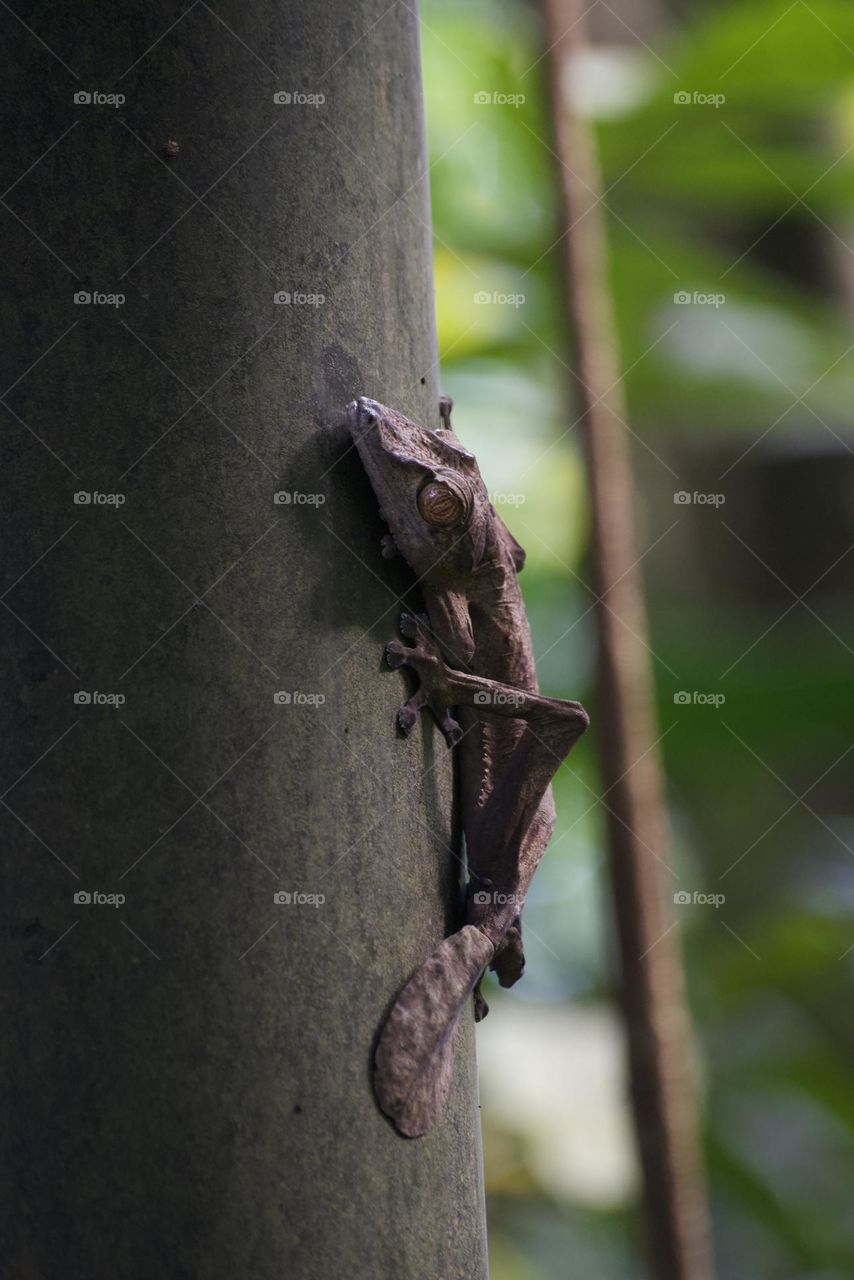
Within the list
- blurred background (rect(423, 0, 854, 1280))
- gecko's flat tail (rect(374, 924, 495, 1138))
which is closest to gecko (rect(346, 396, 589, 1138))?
gecko's flat tail (rect(374, 924, 495, 1138))

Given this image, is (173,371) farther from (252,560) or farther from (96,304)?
(252,560)

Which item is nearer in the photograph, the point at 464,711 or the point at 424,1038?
the point at 424,1038

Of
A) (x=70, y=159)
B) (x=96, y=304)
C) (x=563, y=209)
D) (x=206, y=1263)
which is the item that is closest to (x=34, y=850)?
(x=206, y=1263)

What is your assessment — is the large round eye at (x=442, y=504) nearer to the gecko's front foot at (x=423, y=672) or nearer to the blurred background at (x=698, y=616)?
the gecko's front foot at (x=423, y=672)

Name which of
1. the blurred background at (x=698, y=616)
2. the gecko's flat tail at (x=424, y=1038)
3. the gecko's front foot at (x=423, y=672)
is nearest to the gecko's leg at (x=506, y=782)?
the gecko's front foot at (x=423, y=672)

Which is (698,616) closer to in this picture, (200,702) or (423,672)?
(423,672)

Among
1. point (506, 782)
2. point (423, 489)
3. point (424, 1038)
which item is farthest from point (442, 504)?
point (424, 1038)

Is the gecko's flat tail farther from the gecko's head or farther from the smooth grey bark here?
the gecko's head
